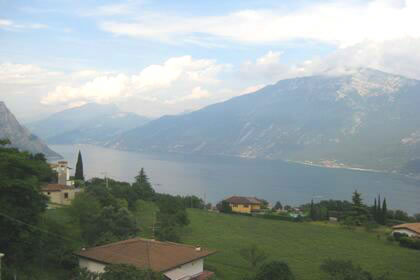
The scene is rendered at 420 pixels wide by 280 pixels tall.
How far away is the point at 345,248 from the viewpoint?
2789 cm

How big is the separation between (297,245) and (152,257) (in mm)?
13734

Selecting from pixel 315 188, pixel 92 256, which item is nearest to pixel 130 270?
pixel 92 256

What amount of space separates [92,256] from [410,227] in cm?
2685

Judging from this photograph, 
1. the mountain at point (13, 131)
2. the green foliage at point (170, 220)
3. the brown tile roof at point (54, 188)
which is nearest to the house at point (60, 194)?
the brown tile roof at point (54, 188)

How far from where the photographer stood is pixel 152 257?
17656 millimetres

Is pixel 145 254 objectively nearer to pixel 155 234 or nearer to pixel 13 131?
pixel 155 234

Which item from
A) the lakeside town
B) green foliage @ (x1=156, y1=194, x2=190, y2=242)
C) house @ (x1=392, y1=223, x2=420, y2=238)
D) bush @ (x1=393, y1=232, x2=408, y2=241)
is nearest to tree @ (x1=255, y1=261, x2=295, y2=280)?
the lakeside town

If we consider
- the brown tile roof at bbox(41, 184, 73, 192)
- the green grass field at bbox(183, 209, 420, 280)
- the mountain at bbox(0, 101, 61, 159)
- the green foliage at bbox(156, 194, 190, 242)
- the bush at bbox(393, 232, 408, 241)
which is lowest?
the green grass field at bbox(183, 209, 420, 280)

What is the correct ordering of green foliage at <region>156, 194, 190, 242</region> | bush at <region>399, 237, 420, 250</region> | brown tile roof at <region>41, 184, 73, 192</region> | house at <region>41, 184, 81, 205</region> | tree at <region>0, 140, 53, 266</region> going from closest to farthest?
tree at <region>0, 140, 53, 266</region>
green foliage at <region>156, 194, 190, 242</region>
bush at <region>399, 237, 420, 250</region>
brown tile roof at <region>41, 184, 73, 192</region>
house at <region>41, 184, 81, 205</region>

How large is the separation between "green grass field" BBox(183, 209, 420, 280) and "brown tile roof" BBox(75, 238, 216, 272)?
2.58m

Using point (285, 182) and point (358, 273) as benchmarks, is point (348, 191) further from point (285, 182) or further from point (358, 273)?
point (358, 273)

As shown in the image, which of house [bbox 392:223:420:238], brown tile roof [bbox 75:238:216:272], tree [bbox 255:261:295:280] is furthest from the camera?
house [bbox 392:223:420:238]

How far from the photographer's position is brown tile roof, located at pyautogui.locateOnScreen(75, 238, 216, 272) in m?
17.1

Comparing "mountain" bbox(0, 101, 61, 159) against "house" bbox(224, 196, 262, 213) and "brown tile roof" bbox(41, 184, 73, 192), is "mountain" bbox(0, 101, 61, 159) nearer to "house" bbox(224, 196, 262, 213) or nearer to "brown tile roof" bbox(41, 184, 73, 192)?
"house" bbox(224, 196, 262, 213)
